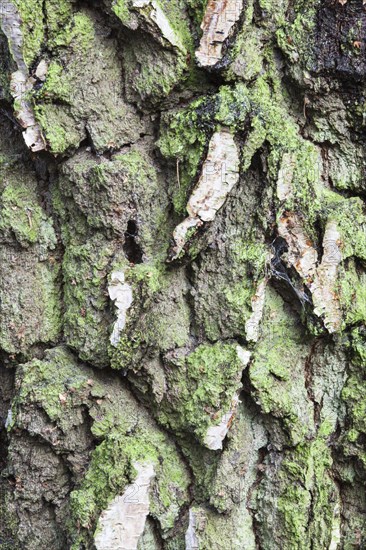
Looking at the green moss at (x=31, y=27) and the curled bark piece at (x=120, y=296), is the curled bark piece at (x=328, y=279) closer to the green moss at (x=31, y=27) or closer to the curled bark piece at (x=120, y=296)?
the curled bark piece at (x=120, y=296)

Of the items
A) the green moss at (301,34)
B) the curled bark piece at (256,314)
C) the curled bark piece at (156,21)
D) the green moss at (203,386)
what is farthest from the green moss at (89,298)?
the green moss at (301,34)

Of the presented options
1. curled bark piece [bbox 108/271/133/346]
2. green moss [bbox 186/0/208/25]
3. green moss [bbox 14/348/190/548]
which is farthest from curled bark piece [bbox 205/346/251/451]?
green moss [bbox 186/0/208/25]

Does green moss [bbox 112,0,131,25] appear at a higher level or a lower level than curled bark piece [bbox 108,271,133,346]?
higher

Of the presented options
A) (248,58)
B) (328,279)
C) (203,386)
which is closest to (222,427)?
(203,386)

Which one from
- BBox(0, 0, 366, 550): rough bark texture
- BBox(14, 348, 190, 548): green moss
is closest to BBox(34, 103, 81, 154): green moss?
BBox(0, 0, 366, 550): rough bark texture

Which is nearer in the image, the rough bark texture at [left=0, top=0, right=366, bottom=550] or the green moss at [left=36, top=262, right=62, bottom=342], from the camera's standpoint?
the rough bark texture at [left=0, top=0, right=366, bottom=550]

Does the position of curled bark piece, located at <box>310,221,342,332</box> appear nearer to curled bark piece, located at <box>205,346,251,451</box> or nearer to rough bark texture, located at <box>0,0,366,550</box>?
rough bark texture, located at <box>0,0,366,550</box>

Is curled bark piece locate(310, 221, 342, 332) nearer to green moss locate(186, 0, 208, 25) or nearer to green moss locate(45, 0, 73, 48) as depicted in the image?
green moss locate(186, 0, 208, 25)

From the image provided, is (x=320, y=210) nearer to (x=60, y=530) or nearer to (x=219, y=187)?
(x=219, y=187)

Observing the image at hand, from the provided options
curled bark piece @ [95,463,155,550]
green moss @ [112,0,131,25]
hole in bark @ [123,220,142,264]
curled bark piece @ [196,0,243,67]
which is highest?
curled bark piece @ [196,0,243,67]
